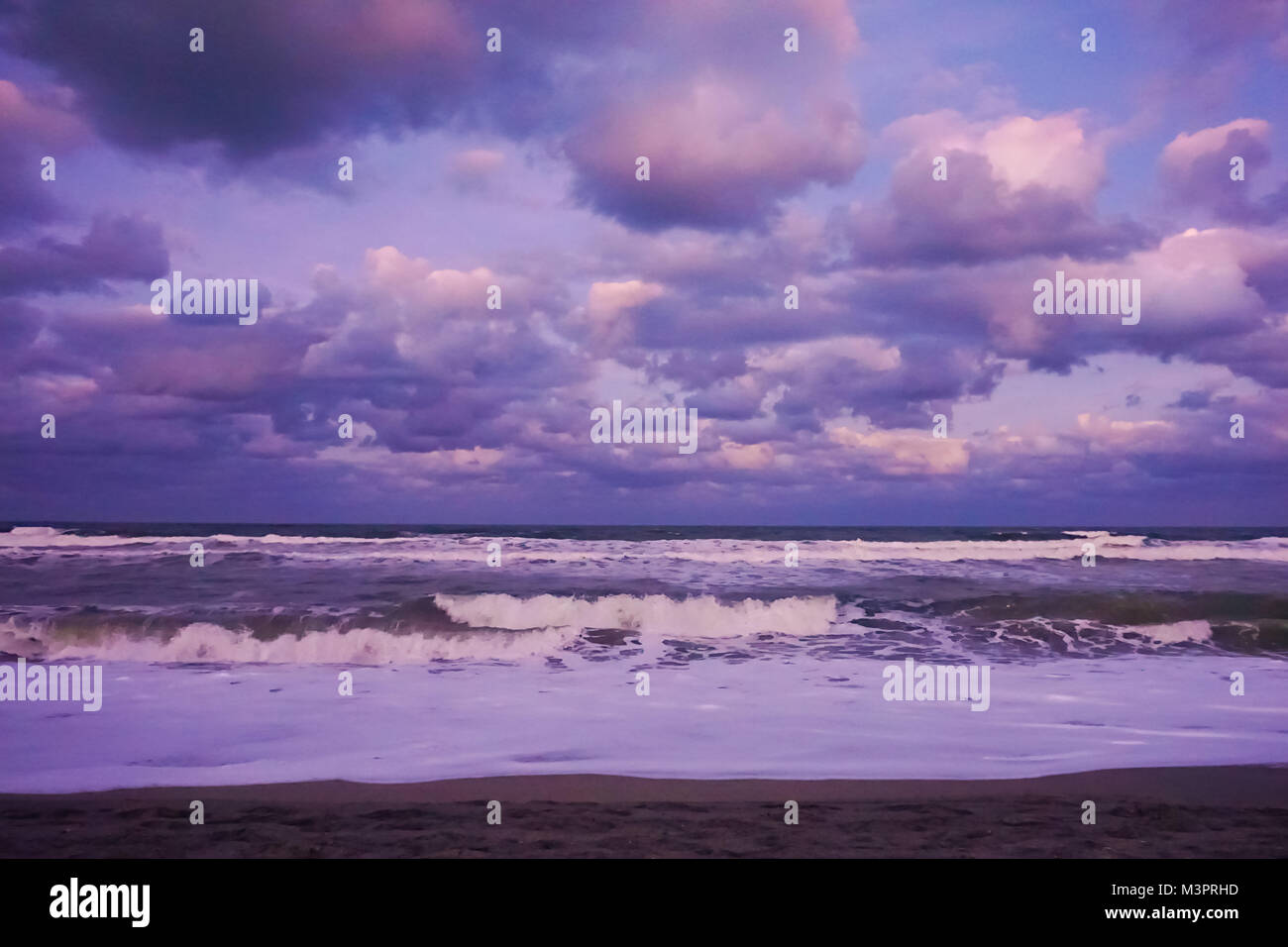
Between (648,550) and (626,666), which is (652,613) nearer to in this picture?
(626,666)

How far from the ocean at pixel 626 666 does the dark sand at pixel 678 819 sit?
0.38 m

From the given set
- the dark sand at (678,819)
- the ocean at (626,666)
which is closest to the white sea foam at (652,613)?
the ocean at (626,666)

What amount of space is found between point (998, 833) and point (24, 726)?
952cm

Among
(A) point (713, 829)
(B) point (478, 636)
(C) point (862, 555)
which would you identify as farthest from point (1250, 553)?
(A) point (713, 829)

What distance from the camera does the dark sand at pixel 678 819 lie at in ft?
16.7

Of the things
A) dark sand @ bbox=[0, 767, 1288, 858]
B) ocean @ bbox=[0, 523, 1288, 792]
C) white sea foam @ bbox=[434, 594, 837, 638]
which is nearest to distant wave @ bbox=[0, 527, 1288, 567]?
ocean @ bbox=[0, 523, 1288, 792]

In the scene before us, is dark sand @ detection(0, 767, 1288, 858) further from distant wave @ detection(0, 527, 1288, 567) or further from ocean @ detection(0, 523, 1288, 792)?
→ distant wave @ detection(0, 527, 1288, 567)

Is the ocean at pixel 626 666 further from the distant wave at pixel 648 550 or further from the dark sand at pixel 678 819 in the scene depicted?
the distant wave at pixel 648 550

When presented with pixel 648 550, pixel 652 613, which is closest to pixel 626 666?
pixel 652 613
